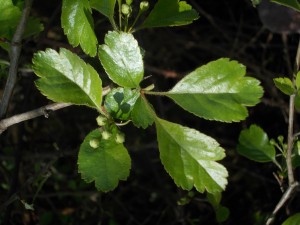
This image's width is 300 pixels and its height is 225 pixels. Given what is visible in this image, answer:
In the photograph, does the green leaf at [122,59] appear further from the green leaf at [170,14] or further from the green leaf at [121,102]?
the green leaf at [170,14]

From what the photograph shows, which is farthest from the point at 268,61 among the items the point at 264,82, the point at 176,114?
the point at 176,114

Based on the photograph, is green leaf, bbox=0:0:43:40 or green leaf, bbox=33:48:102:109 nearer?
green leaf, bbox=33:48:102:109

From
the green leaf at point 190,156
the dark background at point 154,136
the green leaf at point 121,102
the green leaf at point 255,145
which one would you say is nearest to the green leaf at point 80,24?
the green leaf at point 121,102

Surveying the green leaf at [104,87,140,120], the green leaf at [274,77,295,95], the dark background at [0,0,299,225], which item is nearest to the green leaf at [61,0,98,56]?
the green leaf at [104,87,140,120]

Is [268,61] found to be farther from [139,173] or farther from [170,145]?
[170,145]

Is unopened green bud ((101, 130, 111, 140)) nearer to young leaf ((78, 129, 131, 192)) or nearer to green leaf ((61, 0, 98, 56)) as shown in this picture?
young leaf ((78, 129, 131, 192))

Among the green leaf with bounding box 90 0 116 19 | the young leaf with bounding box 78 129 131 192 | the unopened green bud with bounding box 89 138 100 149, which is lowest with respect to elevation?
the young leaf with bounding box 78 129 131 192
